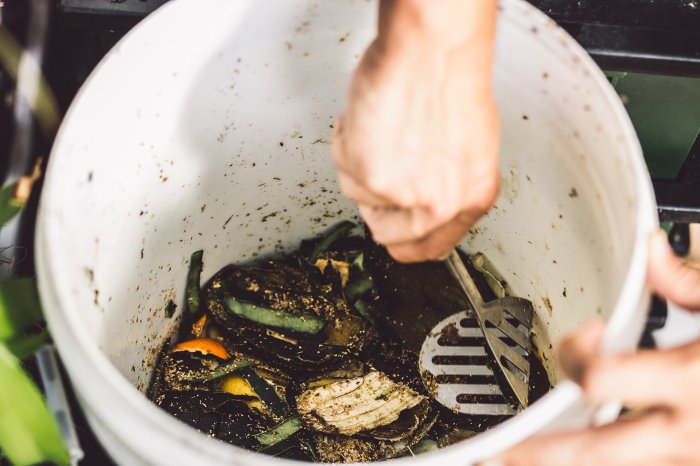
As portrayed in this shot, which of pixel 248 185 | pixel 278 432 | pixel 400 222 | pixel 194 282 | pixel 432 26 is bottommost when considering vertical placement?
pixel 278 432

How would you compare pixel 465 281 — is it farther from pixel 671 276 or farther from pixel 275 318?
pixel 671 276

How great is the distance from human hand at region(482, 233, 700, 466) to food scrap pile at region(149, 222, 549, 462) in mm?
376

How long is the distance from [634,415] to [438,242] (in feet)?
0.69

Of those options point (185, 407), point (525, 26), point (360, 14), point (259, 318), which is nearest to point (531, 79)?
point (525, 26)

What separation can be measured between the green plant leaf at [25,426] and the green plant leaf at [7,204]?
16 centimetres

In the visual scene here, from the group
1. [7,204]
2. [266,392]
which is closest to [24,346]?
[7,204]

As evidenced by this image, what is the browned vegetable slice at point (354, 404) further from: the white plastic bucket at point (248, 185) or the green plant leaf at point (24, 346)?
the green plant leaf at point (24, 346)

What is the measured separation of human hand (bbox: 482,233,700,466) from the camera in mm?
398

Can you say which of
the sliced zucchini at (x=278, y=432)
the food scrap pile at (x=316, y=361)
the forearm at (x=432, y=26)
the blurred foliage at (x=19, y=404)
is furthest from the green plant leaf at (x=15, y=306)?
the forearm at (x=432, y=26)

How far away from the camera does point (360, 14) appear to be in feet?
2.05

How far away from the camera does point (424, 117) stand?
18.7 inches

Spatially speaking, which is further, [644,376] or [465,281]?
[465,281]

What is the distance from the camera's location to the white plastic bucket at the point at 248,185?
1.43ft

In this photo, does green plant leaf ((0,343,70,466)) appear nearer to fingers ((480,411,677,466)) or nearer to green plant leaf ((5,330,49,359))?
green plant leaf ((5,330,49,359))
